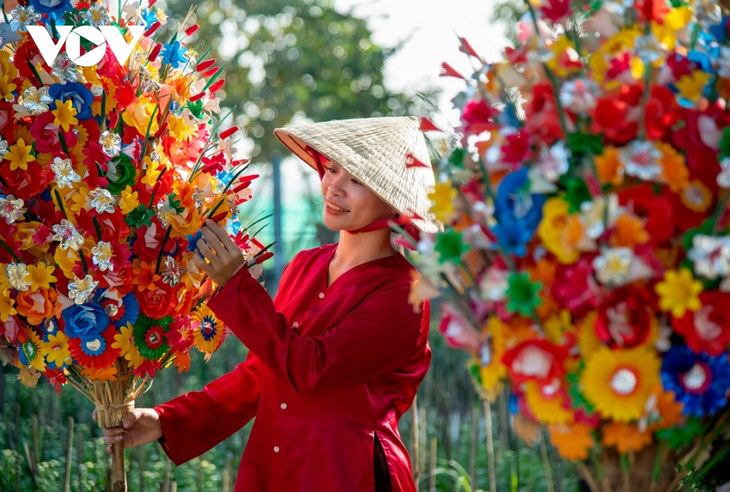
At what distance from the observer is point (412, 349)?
1966 millimetres

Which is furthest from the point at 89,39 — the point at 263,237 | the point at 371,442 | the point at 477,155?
the point at 263,237

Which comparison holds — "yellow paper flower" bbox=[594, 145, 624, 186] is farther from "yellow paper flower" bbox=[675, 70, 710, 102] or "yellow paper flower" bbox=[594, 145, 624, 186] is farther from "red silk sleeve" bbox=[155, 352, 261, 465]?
"red silk sleeve" bbox=[155, 352, 261, 465]

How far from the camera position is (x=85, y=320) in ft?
5.61

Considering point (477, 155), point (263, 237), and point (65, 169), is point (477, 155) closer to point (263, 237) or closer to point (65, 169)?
point (65, 169)

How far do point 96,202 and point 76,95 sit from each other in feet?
0.83

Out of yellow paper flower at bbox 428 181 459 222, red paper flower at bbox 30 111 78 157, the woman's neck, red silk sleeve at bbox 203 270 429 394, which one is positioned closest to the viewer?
yellow paper flower at bbox 428 181 459 222

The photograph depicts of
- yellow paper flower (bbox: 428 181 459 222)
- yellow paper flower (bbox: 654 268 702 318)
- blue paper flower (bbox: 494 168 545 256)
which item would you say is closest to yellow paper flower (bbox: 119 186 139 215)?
yellow paper flower (bbox: 428 181 459 222)

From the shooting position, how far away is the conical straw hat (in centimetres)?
195

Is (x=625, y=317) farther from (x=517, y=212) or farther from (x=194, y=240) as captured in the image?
(x=194, y=240)

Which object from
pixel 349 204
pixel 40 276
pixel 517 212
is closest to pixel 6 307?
pixel 40 276

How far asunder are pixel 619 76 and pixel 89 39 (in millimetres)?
1198

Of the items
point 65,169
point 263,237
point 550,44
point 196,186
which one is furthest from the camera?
point 263,237

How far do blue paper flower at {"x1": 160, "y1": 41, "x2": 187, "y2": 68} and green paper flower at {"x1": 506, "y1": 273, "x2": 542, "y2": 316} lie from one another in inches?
45.2

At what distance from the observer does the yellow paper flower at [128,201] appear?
5.55 feet
